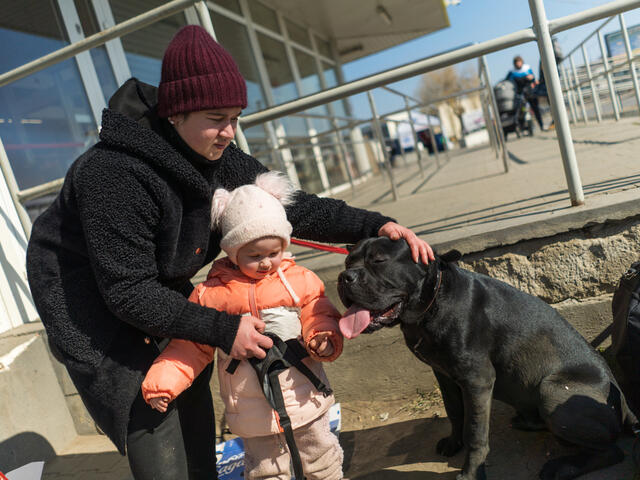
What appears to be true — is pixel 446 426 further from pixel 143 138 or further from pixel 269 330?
pixel 143 138

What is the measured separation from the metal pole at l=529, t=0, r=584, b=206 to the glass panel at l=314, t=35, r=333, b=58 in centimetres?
1228

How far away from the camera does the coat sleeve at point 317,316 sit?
1.66 m

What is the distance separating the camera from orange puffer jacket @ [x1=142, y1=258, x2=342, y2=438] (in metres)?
1.65

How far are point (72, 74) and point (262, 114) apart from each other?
3540 millimetres

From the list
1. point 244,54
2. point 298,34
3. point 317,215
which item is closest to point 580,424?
point 317,215

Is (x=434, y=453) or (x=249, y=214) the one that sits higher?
(x=249, y=214)

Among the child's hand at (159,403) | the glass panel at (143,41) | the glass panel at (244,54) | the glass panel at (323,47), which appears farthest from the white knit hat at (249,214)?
the glass panel at (323,47)

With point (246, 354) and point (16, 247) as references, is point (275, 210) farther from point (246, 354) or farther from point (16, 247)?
point (16, 247)

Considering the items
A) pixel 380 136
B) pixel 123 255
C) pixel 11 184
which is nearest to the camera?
pixel 123 255

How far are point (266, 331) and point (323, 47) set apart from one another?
1420 cm

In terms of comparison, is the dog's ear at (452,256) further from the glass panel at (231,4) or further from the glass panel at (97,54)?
the glass panel at (231,4)

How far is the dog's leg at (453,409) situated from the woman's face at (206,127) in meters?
1.34

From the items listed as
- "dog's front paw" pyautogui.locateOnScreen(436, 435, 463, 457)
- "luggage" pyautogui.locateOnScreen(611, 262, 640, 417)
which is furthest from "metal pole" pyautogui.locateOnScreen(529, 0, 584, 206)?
"dog's front paw" pyautogui.locateOnScreen(436, 435, 463, 457)

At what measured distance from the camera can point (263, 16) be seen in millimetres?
10055
